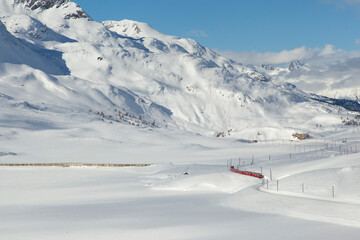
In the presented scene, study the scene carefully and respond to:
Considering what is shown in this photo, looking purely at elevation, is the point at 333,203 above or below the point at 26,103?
below

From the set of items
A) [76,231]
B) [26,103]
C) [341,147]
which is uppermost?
[26,103]

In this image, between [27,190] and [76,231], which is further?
[27,190]

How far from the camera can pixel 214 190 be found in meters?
52.8

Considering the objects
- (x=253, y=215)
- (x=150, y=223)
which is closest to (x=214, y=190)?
(x=253, y=215)

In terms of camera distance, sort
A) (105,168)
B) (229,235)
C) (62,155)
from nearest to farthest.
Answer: (229,235) → (105,168) → (62,155)

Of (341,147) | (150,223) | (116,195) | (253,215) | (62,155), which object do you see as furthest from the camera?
(341,147)

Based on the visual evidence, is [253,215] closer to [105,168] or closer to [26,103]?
[105,168]

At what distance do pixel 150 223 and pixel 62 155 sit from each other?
77.6 m

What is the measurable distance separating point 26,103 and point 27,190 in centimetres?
13522

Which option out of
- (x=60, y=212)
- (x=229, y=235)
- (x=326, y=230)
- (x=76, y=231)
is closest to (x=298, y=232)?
(x=326, y=230)

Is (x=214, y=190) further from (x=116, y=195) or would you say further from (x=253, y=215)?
(x=253, y=215)

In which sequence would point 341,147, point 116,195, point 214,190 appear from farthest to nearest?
point 341,147
point 214,190
point 116,195

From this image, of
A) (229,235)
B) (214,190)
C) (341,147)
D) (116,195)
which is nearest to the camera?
(229,235)

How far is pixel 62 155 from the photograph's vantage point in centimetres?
10762
